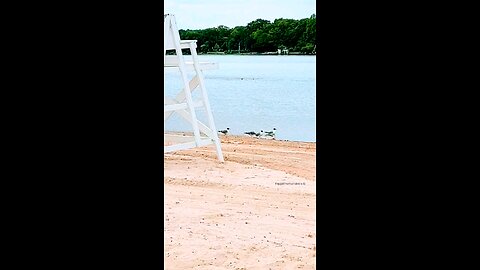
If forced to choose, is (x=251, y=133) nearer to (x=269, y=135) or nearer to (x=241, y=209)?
(x=269, y=135)

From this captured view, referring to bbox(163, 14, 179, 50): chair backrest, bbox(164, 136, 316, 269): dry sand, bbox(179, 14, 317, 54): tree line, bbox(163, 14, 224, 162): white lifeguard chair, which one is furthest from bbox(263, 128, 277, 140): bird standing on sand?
bbox(163, 14, 179, 50): chair backrest

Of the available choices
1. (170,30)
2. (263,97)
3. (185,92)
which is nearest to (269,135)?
(185,92)

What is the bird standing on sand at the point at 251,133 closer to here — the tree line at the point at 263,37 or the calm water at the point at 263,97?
the calm water at the point at 263,97

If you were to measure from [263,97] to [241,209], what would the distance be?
3.99m

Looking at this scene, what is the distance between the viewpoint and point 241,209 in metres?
2.82

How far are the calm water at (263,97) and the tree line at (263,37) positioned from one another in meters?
0.22

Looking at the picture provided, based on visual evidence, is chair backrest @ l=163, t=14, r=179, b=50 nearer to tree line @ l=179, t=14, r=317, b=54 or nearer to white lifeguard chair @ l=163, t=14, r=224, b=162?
white lifeguard chair @ l=163, t=14, r=224, b=162

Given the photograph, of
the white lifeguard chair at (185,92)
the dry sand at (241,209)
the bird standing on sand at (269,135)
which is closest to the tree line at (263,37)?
the bird standing on sand at (269,135)

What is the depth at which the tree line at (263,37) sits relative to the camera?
5.66m

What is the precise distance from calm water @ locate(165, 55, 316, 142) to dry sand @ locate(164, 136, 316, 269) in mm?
562

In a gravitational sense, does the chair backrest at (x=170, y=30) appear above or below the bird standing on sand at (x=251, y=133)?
above

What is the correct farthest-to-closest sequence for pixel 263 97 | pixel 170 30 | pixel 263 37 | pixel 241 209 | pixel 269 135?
pixel 263 97
pixel 263 37
pixel 269 135
pixel 170 30
pixel 241 209
